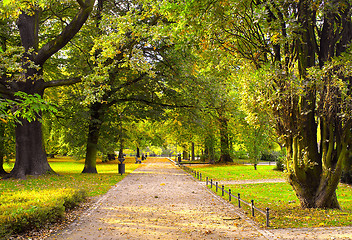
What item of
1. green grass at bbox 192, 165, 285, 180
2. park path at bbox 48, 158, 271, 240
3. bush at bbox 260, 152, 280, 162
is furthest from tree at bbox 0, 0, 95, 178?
bush at bbox 260, 152, 280, 162

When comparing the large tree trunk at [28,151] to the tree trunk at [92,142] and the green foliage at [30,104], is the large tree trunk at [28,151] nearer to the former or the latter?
the tree trunk at [92,142]

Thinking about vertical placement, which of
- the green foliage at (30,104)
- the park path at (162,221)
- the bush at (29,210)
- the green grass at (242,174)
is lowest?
the green grass at (242,174)

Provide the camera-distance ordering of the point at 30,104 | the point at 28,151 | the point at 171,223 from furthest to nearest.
Result: the point at 28,151 → the point at 171,223 → the point at 30,104

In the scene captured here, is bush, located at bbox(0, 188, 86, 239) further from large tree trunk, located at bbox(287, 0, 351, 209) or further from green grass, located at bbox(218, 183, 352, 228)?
large tree trunk, located at bbox(287, 0, 351, 209)

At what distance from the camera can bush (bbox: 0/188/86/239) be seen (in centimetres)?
638

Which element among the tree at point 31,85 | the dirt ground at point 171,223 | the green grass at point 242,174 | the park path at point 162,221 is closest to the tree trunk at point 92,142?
the tree at point 31,85

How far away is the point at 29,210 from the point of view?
6.80 metres

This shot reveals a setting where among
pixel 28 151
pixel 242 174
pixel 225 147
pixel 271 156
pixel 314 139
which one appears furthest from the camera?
pixel 271 156

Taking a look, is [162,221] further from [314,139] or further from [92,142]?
[92,142]

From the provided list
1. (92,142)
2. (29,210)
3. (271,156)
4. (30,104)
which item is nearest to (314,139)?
(30,104)

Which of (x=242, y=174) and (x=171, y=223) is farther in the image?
(x=242, y=174)

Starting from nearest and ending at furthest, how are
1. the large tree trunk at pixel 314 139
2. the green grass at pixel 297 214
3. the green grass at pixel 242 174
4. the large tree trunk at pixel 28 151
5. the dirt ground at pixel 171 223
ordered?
the dirt ground at pixel 171 223
the green grass at pixel 297 214
the large tree trunk at pixel 314 139
the large tree trunk at pixel 28 151
the green grass at pixel 242 174

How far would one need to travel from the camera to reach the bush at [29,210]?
6375 mm

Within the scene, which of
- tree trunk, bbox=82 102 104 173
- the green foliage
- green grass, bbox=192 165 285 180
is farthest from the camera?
tree trunk, bbox=82 102 104 173
